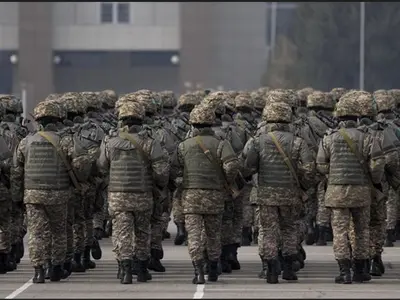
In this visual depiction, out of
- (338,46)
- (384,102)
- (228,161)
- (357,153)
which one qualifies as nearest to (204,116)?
(228,161)

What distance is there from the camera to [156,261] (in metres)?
20.6

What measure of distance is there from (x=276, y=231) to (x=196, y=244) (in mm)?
968

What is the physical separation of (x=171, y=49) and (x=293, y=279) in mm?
46479

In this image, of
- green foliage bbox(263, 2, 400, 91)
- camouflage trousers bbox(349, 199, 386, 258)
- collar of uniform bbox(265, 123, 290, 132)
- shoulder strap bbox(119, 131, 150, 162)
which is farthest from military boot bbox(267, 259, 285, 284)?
green foliage bbox(263, 2, 400, 91)

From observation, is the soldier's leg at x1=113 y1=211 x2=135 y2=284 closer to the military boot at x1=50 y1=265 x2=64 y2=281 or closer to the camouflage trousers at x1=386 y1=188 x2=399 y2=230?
the military boot at x1=50 y1=265 x2=64 y2=281

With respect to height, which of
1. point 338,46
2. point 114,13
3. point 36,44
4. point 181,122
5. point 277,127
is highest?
point 114,13

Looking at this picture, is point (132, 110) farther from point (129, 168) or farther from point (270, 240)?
point (270, 240)

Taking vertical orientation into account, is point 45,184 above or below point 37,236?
above

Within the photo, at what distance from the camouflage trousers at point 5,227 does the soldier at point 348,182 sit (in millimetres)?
3894

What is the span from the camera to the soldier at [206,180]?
19000 millimetres

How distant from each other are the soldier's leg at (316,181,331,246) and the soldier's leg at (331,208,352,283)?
461 centimetres

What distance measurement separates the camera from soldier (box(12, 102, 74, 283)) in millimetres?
18984

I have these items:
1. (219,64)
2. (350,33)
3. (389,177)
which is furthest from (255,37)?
(389,177)

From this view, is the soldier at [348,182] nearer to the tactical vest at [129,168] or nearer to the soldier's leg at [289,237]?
the soldier's leg at [289,237]
